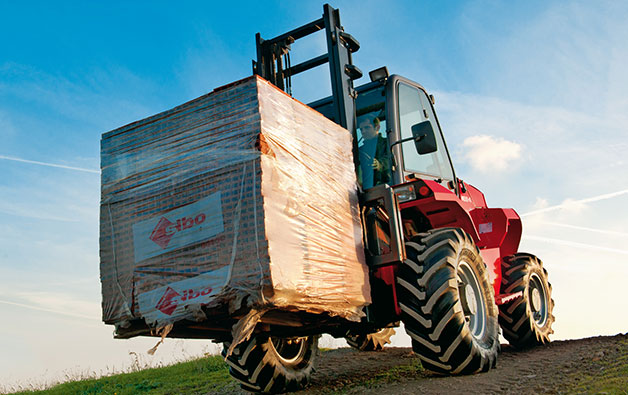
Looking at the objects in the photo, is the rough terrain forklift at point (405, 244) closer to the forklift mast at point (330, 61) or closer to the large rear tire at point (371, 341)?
the forklift mast at point (330, 61)

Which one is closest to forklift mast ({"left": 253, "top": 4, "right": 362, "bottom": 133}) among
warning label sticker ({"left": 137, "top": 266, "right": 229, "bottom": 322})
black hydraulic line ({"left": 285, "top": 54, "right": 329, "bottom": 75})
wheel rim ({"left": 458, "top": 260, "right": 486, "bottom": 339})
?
black hydraulic line ({"left": 285, "top": 54, "right": 329, "bottom": 75})

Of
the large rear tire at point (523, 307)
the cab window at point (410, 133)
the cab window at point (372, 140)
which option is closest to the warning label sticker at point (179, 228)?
the cab window at point (372, 140)

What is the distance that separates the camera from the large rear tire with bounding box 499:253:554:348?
7.84 m

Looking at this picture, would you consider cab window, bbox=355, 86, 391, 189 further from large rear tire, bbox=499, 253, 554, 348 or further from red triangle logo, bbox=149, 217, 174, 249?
large rear tire, bbox=499, 253, 554, 348

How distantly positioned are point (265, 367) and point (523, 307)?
3989mm

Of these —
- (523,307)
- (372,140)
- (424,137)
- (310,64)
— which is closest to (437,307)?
(424,137)

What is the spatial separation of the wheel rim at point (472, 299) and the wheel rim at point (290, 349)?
6.59ft

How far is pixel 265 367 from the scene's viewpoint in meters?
5.86

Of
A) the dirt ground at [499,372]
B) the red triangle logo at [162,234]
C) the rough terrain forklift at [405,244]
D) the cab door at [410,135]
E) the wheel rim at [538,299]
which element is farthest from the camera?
the wheel rim at [538,299]

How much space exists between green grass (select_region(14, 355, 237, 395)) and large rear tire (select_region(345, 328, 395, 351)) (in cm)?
201

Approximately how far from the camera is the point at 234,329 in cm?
382

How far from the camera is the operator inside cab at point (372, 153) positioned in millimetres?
5769

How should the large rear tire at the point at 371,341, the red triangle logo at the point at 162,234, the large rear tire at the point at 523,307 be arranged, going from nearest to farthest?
1. the red triangle logo at the point at 162,234
2. the large rear tire at the point at 523,307
3. the large rear tire at the point at 371,341

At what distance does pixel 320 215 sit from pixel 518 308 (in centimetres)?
476
